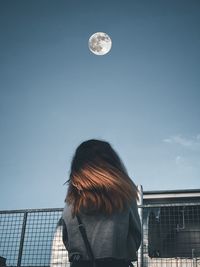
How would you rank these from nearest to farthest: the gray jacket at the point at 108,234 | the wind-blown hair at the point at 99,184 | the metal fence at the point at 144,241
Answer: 1. the gray jacket at the point at 108,234
2. the wind-blown hair at the point at 99,184
3. the metal fence at the point at 144,241

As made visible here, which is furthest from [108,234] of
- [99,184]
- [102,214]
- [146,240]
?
[146,240]

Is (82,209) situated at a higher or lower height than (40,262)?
higher

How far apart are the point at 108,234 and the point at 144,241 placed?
150 inches

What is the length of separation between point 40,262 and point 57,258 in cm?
40

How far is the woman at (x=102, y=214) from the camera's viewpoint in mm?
2045

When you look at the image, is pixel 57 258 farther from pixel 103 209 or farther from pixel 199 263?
pixel 103 209

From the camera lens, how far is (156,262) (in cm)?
558

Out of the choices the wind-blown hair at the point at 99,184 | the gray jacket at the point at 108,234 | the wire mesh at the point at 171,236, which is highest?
the wind-blown hair at the point at 99,184

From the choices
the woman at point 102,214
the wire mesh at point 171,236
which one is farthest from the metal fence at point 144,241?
the woman at point 102,214

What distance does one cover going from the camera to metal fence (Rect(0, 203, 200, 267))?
522cm

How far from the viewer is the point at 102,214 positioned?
216 centimetres

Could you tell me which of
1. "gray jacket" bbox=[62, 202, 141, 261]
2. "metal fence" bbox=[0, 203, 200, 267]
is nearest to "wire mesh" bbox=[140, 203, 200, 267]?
"metal fence" bbox=[0, 203, 200, 267]

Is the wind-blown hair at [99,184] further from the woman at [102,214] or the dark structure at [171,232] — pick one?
the dark structure at [171,232]

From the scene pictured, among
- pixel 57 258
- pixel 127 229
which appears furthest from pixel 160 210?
pixel 127 229
